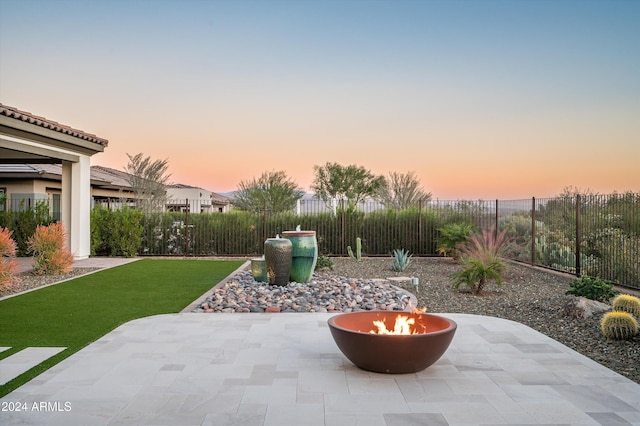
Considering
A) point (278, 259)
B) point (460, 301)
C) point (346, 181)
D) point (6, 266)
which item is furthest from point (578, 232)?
point (346, 181)

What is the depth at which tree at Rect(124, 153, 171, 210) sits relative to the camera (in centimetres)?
1859

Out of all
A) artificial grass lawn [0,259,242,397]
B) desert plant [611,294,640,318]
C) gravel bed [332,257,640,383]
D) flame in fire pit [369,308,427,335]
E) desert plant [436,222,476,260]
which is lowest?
gravel bed [332,257,640,383]

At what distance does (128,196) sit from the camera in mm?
26062

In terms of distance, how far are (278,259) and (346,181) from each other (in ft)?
103

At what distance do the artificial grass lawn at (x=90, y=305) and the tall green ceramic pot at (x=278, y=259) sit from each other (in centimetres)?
138

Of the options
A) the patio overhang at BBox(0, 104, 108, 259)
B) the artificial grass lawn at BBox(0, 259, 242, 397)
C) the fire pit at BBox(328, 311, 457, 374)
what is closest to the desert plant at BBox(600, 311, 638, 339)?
the fire pit at BBox(328, 311, 457, 374)

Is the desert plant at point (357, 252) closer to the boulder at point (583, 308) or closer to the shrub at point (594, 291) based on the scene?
the shrub at point (594, 291)

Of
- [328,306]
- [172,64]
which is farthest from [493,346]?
[172,64]

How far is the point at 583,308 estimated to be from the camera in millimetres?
6863

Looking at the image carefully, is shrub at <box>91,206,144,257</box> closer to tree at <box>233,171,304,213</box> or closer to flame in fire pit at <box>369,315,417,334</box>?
flame in fire pit at <box>369,315,417,334</box>

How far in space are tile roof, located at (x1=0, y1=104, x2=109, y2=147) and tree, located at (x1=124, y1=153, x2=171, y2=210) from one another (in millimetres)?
3859

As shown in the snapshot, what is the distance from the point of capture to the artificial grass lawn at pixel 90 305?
5.48 m

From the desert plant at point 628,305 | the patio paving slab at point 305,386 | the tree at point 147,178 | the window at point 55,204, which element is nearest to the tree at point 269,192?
the tree at point 147,178

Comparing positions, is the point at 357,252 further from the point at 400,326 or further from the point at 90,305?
the point at 400,326
